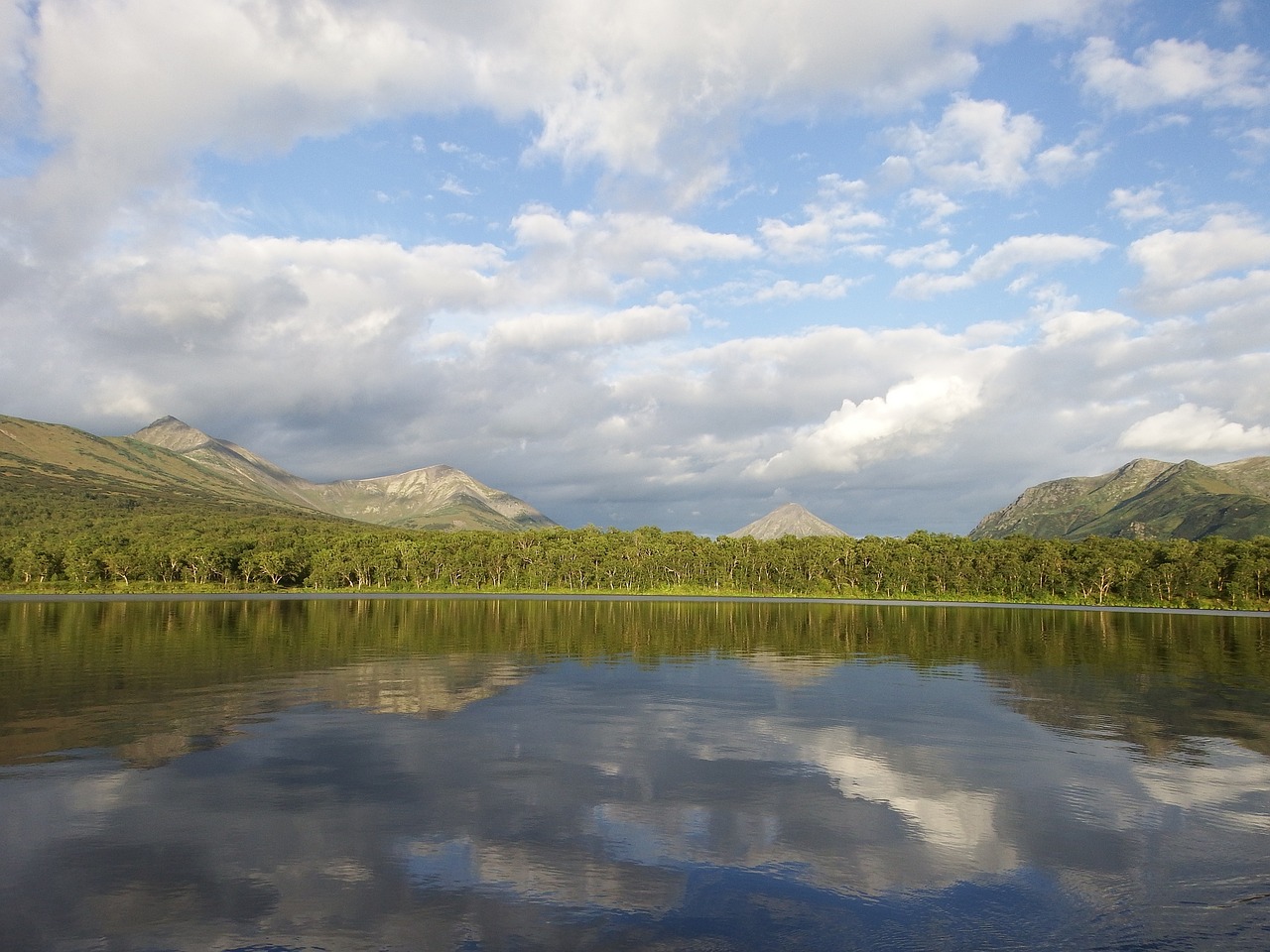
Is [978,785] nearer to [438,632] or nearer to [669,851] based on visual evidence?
[669,851]

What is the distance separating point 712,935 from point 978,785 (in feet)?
46.2

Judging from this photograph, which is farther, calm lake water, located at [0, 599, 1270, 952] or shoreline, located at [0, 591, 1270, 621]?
shoreline, located at [0, 591, 1270, 621]

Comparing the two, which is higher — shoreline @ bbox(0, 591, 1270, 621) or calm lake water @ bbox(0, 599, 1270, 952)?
calm lake water @ bbox(0, 599, 1270, 952)

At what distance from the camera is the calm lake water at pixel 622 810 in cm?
1488

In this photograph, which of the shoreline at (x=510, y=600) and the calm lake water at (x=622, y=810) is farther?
the shoreline at (x=510, y=600)

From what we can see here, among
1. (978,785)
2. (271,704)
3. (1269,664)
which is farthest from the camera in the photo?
(1269,664)

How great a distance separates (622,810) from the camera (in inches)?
851

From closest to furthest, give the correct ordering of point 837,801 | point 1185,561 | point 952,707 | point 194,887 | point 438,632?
point 194,887
point 837,801
point 952,707
point 438,632
point 1185,561

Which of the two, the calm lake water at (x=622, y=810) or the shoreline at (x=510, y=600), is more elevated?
the calm lake water at (x=622, y=810)

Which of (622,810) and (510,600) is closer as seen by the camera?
(622,810)

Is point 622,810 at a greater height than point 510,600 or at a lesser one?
greater

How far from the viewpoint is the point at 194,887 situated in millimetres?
16078

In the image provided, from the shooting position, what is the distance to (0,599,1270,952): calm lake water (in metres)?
14.9

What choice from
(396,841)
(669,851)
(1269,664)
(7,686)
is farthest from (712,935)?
(1269,664)
